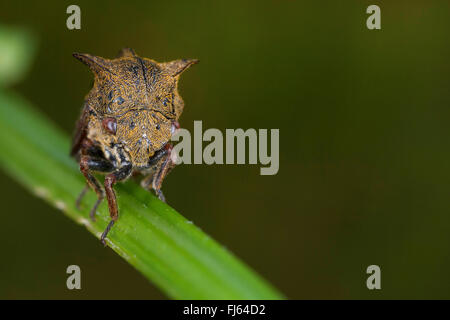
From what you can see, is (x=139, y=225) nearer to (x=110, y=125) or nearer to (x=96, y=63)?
(x=110, y=125)

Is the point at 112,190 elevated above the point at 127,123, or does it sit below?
below

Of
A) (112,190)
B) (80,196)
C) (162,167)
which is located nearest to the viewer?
(112,190)

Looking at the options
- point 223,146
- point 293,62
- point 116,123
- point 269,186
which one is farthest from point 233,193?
point 116,123

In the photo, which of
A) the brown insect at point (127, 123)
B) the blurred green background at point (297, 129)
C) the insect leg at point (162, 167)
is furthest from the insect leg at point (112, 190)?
the blurred green background at point (297, 129)

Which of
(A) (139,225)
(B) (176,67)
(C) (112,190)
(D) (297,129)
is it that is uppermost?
(B) (176,67)

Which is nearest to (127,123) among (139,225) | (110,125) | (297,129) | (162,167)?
(110,125)

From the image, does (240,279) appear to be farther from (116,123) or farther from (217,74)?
(217,74)

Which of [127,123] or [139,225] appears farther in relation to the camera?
[127,123]
